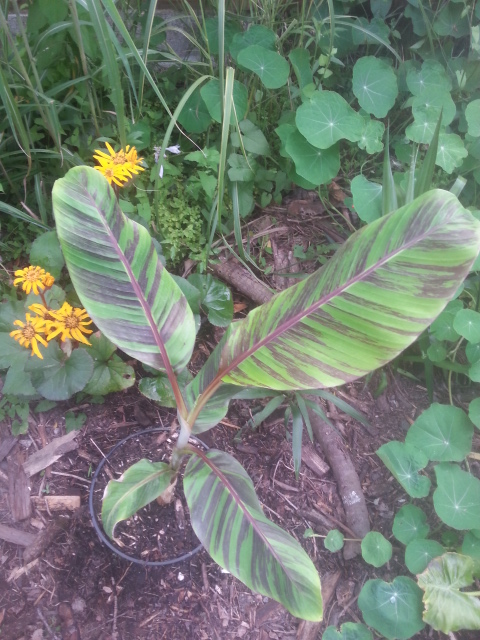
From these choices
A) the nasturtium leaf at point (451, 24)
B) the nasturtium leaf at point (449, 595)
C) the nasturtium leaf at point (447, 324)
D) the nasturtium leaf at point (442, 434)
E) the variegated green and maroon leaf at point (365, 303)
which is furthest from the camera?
the nasturtium leaf at point (451, 24)

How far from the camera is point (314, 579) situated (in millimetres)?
924

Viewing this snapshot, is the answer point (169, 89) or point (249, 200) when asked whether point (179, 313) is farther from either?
point (169, 89)

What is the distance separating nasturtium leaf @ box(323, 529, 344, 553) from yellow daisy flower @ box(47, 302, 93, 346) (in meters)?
0.91

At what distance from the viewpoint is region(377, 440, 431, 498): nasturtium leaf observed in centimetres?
141

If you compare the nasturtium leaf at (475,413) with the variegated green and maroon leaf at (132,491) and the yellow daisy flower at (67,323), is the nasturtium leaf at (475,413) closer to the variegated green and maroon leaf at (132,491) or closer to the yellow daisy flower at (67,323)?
the variegated green and maroon leaf at (132,491)

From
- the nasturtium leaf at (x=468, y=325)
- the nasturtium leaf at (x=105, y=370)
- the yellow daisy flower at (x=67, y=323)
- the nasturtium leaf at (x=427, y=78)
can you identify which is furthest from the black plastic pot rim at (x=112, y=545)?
the nasturtium leaf at (x=427, y=78)

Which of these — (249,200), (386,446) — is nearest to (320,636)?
(386,446)

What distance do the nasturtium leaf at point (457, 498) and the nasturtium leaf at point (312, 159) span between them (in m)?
1.09

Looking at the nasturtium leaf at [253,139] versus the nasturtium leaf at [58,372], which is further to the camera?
the nasturtium leaf at [253,139]

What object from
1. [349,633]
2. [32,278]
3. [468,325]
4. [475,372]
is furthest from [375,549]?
[32,278]

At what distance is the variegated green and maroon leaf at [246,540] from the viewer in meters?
0.92

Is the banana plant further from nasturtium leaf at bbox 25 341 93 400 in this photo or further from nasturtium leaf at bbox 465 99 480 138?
nasturtium leaf at bbox 465 99 480 138

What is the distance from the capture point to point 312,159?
1.83 meters

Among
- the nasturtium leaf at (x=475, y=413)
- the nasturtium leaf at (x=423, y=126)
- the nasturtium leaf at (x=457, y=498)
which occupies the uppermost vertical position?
the nasturtium leaf at (x=423, y=126)
